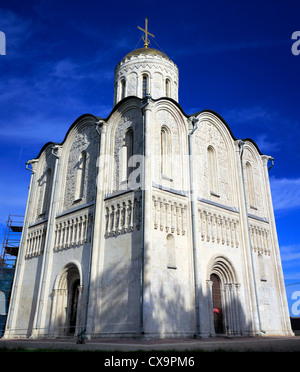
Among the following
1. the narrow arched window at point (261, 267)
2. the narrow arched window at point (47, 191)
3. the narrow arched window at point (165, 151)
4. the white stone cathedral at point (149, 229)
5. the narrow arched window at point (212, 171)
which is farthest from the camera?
the narrow arched window at point (47, 191)

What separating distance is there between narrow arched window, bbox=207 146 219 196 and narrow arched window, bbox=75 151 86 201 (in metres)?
6.71

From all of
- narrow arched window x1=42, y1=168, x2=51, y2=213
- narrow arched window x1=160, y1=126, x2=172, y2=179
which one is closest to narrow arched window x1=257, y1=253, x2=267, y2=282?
narrow arched window x1=160, y1=126, x2=172, y2=179

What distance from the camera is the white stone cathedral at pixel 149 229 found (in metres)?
14.1

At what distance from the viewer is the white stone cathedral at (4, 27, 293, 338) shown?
14.1 metres

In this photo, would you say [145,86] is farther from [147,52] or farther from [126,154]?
[126,154]

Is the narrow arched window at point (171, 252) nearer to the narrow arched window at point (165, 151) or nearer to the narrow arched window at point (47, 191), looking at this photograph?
the narrow arched window at point (165, 151)

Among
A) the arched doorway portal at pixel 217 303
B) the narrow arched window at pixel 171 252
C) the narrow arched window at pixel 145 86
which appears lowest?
the arched doorway portal at pixel 217 303

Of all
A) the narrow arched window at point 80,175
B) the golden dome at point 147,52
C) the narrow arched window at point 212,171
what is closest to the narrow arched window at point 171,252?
the narrow arched window at point 212,171

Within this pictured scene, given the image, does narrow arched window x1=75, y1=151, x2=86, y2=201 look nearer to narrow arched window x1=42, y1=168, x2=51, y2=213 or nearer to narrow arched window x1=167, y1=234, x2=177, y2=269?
narrow arched window x1=42, y1=168, x2=51, y2=213

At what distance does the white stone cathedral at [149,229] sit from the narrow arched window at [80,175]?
6 cm

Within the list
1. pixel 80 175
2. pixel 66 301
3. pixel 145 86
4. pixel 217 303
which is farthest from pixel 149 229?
pixel 145 86

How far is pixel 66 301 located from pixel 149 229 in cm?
633
